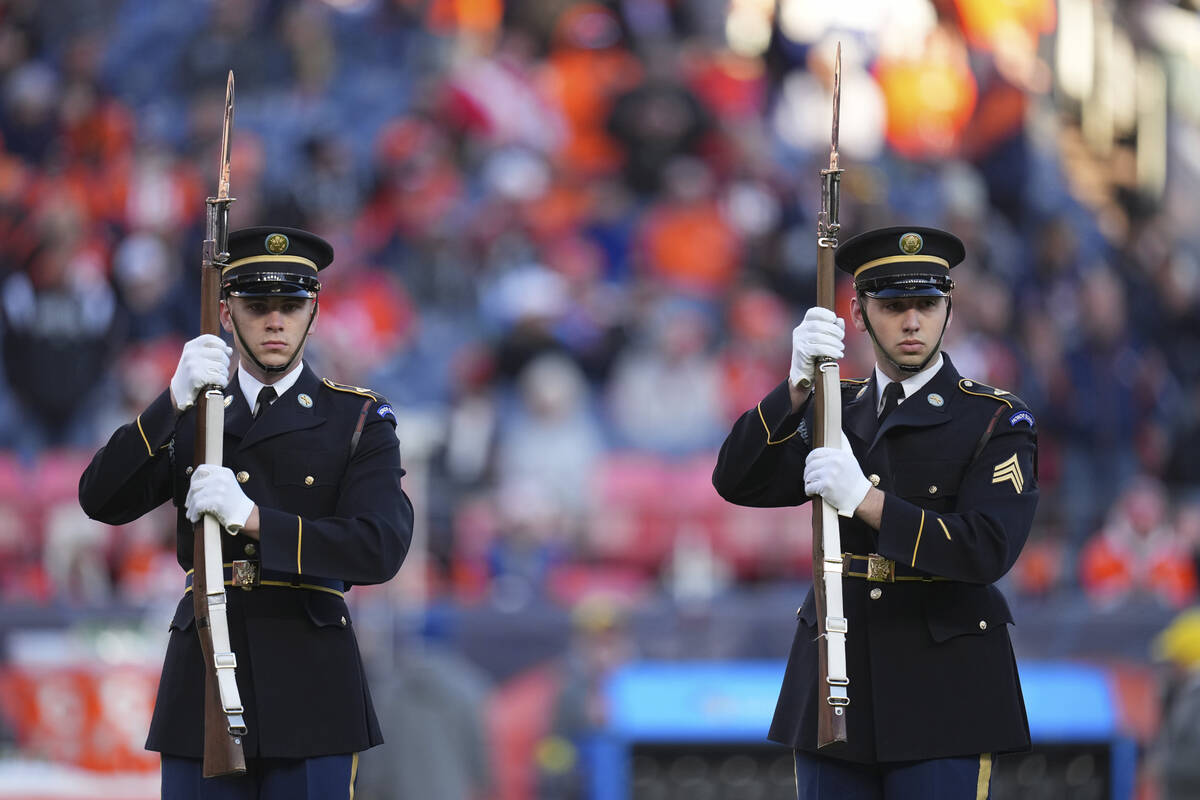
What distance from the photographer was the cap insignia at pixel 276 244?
16.3 ft

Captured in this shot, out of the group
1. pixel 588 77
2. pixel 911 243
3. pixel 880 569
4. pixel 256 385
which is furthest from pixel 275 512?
pixel 588 77

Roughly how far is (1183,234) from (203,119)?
8004mm

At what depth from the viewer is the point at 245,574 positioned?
4801 millimetres

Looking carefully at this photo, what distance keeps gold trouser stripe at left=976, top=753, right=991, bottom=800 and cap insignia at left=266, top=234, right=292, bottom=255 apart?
7.12 feet

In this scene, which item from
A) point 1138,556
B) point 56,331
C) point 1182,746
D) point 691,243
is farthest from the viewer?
point 691,243

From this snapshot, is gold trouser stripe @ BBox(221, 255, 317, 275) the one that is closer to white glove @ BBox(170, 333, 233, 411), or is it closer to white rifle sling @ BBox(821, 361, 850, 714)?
white glove @ BBox(170, 333, 233, 411)

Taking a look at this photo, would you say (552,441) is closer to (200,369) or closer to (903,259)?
(903,259)

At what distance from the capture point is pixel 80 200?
Result: 14969 mm

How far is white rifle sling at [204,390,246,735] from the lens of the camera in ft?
15.0

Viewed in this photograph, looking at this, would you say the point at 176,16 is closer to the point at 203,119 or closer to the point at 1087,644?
the point at 203,119

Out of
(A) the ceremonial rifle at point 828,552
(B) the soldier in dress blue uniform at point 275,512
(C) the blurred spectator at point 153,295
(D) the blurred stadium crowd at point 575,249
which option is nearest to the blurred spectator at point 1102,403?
(D) the blurred stadium crowd at point 575,249

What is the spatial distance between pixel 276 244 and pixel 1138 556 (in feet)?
26.8

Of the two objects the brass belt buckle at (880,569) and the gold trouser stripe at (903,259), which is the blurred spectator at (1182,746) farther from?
the gold trouser stripe at (903,259)

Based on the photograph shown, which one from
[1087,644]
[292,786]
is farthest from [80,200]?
[292,786]
